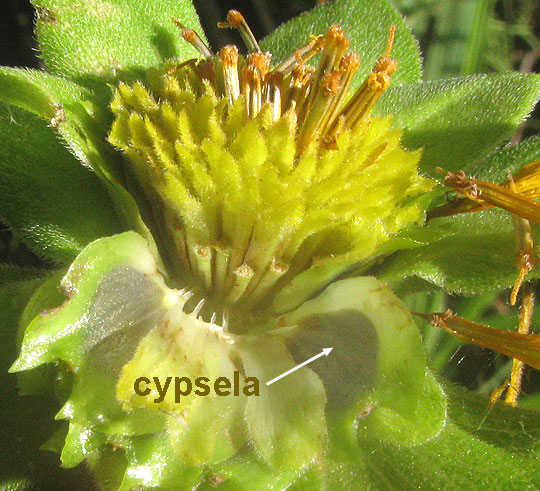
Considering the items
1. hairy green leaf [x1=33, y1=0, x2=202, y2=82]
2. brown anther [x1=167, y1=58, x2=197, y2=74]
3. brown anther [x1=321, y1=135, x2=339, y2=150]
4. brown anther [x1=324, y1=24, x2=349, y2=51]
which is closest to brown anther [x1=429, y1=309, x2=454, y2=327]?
brown anther [x1=321, y1=135, x2=339, y2=150]

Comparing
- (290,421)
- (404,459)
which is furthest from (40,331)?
(404,459)

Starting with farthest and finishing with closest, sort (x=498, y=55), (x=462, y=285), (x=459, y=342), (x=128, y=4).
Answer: (x=498, y=55)
(x=459, y=342)
(x=128, y=4)
(x=462, y=285)

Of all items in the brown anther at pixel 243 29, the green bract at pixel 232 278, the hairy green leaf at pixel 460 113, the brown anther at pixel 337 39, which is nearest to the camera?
the green bract at pixel 232 278

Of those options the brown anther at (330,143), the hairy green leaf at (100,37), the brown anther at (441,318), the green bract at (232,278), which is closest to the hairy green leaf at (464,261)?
the green bract at (232,278)

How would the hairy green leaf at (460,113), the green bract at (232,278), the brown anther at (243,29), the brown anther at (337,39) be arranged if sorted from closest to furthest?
the green bract at (232,278) < the brown anther at (337,39) < the brown anther at (243,29) < the hairy green leaf at (460,113)

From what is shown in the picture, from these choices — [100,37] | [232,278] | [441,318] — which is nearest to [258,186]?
[232,278]

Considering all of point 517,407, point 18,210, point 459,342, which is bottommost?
point 459,342

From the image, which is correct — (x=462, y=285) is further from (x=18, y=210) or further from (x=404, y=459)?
(x=18, y=210)

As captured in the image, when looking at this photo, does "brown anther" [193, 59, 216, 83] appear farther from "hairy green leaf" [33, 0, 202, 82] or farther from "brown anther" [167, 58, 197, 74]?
"hairy green leaf" [33, 0, 202, 82]

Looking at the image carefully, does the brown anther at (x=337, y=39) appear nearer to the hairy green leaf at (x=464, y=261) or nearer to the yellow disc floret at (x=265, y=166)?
the yellow disc floret at (x=265, y=166)
